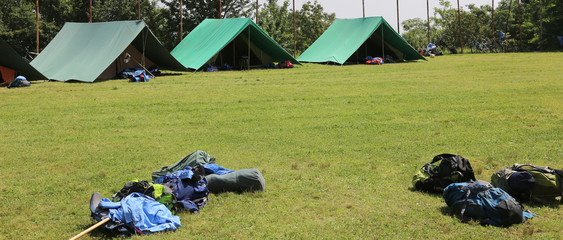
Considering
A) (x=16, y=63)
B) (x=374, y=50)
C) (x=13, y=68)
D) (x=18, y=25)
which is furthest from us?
(x=18, y=25)

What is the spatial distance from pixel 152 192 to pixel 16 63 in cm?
1515

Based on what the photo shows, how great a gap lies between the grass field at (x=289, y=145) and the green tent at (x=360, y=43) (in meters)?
9.37

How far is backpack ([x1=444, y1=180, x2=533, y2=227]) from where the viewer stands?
511 cm

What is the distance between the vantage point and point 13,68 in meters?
18.5

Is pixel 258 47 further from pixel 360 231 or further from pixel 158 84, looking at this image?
pixel 360 231

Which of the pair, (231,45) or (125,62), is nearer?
(125,62)

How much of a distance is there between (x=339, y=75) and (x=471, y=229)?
14.6 meters

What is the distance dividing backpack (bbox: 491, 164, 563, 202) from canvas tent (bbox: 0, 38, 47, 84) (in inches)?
661

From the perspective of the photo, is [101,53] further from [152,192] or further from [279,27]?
[279,27]

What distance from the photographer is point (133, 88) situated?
16375 mm

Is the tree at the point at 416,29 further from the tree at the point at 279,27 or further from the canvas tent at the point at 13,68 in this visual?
the canvas tent at the point at 13,68

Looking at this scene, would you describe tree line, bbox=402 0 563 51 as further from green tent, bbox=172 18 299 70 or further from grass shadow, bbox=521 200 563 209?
grass shadow, bbox=521 200 563 209

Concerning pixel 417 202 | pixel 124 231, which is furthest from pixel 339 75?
pixel 124 231

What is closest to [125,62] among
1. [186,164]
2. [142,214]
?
[186,164]
